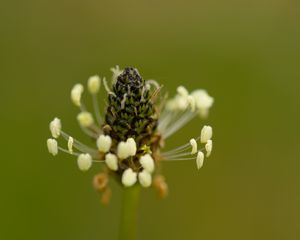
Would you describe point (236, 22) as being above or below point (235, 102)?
above

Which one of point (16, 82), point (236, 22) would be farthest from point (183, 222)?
point (236, 22)

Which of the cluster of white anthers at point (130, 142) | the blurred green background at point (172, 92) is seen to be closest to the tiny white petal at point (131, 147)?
the cluster of white anthers at point (130, 142)

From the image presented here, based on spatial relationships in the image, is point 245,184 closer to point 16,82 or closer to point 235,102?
point 235,102

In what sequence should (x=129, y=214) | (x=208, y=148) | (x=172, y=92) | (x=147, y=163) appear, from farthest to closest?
(x=172, y=92), (x=129, y=214), (x=208, y=148), (x=147, y=163)

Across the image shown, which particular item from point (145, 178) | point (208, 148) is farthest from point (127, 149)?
point (208, 148)

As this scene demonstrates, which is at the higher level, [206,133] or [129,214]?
[206,133]

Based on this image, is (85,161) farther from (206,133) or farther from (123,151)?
(206,133)

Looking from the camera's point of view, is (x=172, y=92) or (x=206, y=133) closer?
(x=206, y=133)
